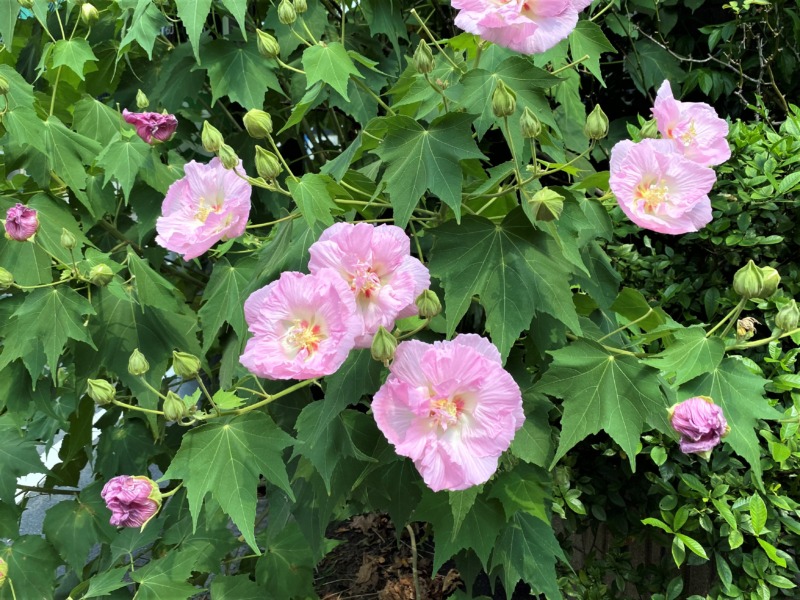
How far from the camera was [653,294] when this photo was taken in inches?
80.4

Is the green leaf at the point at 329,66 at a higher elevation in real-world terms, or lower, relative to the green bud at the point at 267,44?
lower

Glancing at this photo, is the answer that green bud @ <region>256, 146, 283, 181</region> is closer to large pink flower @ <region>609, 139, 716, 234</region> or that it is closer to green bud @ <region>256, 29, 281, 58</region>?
green bud @ <region>256, 29, 281, 58</region>

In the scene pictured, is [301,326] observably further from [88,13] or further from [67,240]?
[88,13]

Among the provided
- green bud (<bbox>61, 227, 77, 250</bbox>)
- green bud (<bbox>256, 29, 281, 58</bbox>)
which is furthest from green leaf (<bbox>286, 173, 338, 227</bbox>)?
green bud (<bbox>61, 227, 77, 250</bbox>)

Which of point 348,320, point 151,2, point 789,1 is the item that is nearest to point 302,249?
point 348,320

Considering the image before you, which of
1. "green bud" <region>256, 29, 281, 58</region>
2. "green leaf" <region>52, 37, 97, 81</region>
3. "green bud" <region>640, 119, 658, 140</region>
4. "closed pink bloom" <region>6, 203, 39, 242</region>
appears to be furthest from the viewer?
"green leaf" <region>52, 37, 97, 81</region>

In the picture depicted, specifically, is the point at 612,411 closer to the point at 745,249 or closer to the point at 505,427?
the point at 505,427

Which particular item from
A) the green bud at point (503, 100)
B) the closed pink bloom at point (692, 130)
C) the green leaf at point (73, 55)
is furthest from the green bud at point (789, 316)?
the green leaf at point (73, 55)

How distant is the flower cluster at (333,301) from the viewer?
3.13 feet

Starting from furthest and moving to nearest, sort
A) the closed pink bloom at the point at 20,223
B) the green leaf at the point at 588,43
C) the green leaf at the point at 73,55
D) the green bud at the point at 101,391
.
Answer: the green leaf at the point at 73,55
the green leaf at the point at 588,43
the closed pink bloom at the point at 20,223
the green bud at the point at 101,391

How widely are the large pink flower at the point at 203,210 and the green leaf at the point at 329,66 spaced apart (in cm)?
48

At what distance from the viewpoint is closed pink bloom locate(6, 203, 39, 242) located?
1.47 metres

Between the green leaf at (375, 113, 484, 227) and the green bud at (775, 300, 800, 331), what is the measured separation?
51 cm

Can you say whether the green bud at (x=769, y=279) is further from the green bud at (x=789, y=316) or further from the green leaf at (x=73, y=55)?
Answer: the green leaf at (x=73, y=55)
